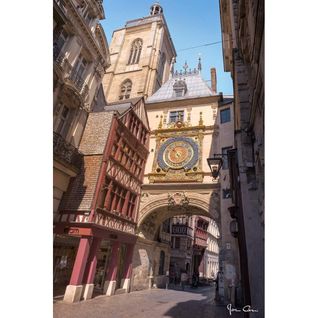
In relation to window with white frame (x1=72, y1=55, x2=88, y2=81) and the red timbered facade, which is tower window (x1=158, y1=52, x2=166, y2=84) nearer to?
the red timbered facade

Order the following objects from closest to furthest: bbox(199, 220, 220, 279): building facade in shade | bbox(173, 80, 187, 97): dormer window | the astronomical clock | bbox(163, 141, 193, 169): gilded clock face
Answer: the astronomical clock < bbox(163, 141, 193, 169): gilded clock face < bbox(173, 80, 187, 97): dormer window < bbox(199, 220, 220, 279): building facade in shade

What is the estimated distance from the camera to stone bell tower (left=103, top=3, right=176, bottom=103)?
1155 inches

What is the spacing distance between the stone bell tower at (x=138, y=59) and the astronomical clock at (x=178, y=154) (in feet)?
38.6

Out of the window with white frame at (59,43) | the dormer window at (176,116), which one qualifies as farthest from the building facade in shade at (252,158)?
the dormer window at (176,116)

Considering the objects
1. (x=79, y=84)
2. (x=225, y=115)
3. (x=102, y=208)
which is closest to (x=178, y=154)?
(x=225, y=115)

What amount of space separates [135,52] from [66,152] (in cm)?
2735

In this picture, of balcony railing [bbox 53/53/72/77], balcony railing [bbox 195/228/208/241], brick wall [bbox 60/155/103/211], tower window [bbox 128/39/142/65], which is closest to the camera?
balcony railing [bbox 53/53/72/77]

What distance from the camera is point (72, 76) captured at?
424 inches

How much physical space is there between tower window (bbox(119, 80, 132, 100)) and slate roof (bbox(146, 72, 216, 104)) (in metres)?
7.80

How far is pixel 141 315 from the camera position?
7.71m

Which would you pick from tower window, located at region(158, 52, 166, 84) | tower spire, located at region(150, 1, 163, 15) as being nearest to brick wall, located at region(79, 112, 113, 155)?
tower window, located at region(158, 52, 166, 84)
